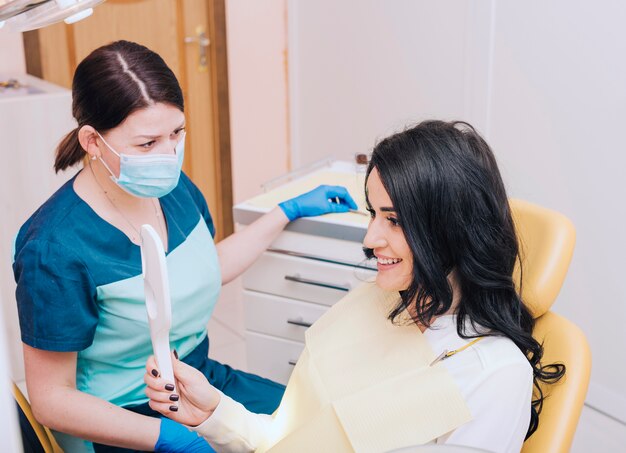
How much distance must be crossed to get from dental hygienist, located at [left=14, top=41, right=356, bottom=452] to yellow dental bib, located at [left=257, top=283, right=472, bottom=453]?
20cm

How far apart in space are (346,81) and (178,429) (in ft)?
7.35

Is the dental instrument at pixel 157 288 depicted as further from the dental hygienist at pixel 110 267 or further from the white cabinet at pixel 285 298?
the white cabinet at pixel 285 298

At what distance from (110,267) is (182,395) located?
0.29 m

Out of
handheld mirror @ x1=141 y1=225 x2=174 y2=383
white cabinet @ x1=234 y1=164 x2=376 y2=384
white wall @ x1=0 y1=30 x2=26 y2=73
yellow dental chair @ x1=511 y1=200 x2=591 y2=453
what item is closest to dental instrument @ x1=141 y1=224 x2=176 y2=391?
handheld mirror @ x1=141 y1=225 x2=174 y2=383

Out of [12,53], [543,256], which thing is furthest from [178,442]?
[12,53]

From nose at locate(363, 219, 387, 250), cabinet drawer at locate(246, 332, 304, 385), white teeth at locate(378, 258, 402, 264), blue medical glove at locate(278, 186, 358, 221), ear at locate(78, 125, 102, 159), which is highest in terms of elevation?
ear at locate(78, 125, 102, 159)

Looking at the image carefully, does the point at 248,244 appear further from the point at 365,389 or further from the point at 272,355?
the point at 365,389

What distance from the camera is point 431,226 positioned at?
43.5 inches

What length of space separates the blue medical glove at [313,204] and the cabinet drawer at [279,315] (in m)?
0.21

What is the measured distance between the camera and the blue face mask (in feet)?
4.46

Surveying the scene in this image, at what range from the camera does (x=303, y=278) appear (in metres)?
1.73

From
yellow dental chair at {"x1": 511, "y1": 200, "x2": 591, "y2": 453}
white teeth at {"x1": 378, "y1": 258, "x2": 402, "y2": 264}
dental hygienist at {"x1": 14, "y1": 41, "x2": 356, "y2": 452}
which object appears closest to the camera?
yellow dental chair at {"x1": 511, "y1": 200, "x2": 591, "y2": 453}

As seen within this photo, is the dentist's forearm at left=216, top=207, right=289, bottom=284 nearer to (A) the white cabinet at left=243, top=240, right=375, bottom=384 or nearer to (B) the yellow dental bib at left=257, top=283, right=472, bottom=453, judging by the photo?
(A) the white cabinet at left=243, top=240, right=375, bottom=384

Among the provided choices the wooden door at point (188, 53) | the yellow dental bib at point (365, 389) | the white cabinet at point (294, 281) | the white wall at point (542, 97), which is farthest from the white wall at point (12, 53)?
the yellow dental bib at point (365, 389)
